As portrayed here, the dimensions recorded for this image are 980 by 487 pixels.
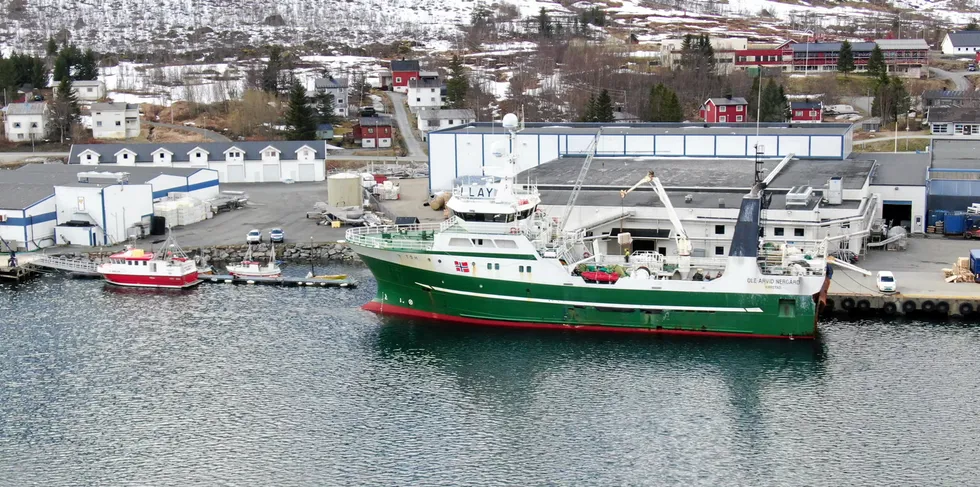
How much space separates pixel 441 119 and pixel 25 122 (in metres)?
30.6

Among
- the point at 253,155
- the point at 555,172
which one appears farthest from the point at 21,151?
the point at 555,172

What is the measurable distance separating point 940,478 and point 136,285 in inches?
1273

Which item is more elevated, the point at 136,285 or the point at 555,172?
the point at 555,172

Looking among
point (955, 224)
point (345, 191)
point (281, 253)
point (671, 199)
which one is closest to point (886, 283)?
point (671, 199)

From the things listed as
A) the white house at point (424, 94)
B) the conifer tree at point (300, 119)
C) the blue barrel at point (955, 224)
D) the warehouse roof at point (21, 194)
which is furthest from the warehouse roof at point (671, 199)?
the white house at point (424, 94)

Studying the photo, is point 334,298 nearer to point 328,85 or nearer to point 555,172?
point 555,172

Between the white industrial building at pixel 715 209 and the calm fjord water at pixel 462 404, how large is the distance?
7.33 metres

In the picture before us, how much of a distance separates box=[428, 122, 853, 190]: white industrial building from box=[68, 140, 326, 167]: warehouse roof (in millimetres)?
12648

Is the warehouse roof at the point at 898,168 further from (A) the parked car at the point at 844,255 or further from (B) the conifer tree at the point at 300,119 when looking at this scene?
(B) the conifer tree at the point at 300,119

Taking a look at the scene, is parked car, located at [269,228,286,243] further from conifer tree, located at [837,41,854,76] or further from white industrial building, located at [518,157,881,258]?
conifer tree, located at [837,41,854,76]

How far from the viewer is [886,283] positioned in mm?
41438

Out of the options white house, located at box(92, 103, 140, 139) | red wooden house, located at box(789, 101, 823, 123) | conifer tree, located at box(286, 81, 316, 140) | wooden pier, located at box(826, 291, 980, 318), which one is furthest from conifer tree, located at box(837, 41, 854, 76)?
wooden pier, located at box(826, 291, 980, 318)

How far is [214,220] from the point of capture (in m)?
60.2

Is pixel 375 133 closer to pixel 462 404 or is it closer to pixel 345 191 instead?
pixel 345 191
